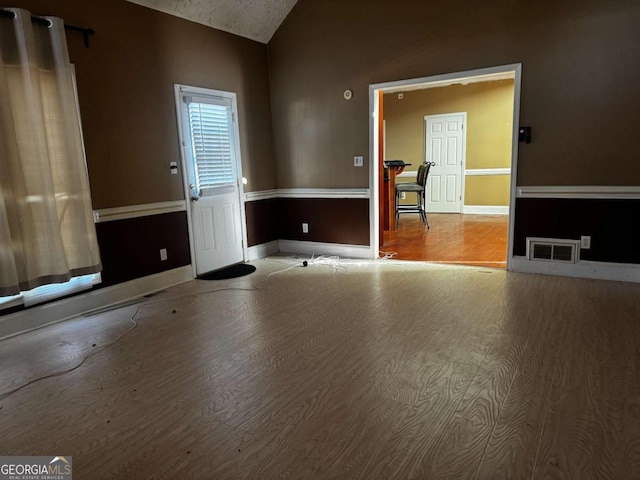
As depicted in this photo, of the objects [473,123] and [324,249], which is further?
[473,123]

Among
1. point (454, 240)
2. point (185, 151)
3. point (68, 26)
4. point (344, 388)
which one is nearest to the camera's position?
point (344, 388)

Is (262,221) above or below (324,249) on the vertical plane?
above

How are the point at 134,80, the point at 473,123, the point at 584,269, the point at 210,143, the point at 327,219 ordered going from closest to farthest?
the point at 134,80
the point at 584,269
the point at 210,143
the point at 327,219
the point at 473,123

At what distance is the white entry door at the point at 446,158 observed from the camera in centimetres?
845

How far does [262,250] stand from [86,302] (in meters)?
2.36

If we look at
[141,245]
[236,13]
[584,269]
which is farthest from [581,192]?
[141,245]

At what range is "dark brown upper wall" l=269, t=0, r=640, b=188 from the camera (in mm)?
3668

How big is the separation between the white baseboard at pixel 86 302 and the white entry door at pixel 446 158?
586 cm

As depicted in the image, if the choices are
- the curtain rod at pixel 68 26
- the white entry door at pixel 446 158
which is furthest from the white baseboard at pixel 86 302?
the white entry door at pixel 446 158

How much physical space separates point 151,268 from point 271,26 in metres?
3.24

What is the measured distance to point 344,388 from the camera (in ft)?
7.50

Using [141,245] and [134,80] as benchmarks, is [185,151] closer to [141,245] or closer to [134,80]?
[134,80]

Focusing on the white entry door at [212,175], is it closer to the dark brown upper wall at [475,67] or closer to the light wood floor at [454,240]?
the dark brown upper wall at [475,67]

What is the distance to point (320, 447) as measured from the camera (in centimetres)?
183
